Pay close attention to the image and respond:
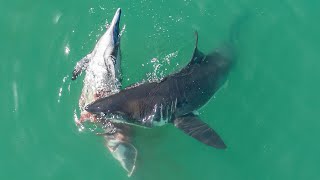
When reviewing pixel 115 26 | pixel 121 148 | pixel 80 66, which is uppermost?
pixel 115 26

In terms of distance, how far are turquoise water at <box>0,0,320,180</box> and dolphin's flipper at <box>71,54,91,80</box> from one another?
0.45 meters

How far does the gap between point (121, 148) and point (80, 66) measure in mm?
2277

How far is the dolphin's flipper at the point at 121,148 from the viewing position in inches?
481

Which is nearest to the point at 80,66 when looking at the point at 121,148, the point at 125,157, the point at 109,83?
the point at 109,83

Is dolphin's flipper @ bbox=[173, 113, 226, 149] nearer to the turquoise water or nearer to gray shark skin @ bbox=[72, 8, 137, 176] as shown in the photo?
the turquoise water

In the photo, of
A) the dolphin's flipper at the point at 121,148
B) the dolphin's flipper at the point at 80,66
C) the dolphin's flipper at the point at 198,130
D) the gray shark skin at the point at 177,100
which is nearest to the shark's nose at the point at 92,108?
the gray shark skin at the point at 177,100

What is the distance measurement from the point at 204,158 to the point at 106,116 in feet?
9.97

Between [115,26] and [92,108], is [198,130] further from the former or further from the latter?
[115,26]

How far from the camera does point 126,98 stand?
11.1m

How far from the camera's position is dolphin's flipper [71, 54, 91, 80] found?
1256 centimetres

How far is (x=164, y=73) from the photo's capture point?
13000 mm

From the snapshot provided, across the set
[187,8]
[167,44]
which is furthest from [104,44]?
[187,8]

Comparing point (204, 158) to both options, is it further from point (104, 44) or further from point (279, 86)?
point (104, 44)

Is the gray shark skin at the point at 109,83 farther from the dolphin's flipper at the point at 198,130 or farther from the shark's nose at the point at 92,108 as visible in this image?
the dolphin's flipper at the point at 198,130
